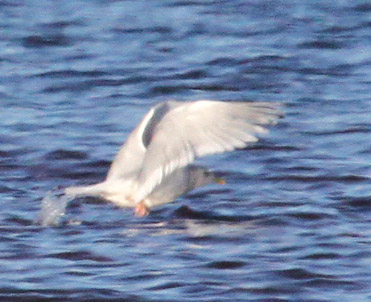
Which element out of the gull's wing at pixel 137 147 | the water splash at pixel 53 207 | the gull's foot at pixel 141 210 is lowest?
the water splash at pixel 53 207

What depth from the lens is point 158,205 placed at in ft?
24.8

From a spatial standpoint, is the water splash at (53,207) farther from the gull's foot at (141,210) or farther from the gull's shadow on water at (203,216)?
the gull's shadow on water at (203,216)

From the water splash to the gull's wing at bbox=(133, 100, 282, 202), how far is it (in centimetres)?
77

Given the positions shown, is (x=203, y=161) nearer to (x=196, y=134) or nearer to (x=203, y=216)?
(x=203, y=216)

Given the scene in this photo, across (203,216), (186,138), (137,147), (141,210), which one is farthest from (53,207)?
(186,138)

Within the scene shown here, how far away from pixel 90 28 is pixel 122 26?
14.2 inches

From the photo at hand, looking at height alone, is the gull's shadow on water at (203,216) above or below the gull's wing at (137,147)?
below

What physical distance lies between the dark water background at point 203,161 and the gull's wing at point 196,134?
0.46 metres

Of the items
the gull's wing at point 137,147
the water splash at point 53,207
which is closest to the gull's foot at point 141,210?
the gull's wing at point 137,147

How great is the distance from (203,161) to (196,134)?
6.33 feet

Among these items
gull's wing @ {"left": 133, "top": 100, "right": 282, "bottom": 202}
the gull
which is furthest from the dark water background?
gull's wing @ {"left": 133, "top": 100, "right": 282, "bottom": 202}

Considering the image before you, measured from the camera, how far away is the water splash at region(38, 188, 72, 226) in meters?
7.39

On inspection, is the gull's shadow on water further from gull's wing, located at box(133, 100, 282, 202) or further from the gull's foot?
gull's wing, located at box(133, 100, 282, 202)

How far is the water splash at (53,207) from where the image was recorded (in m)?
7.39
